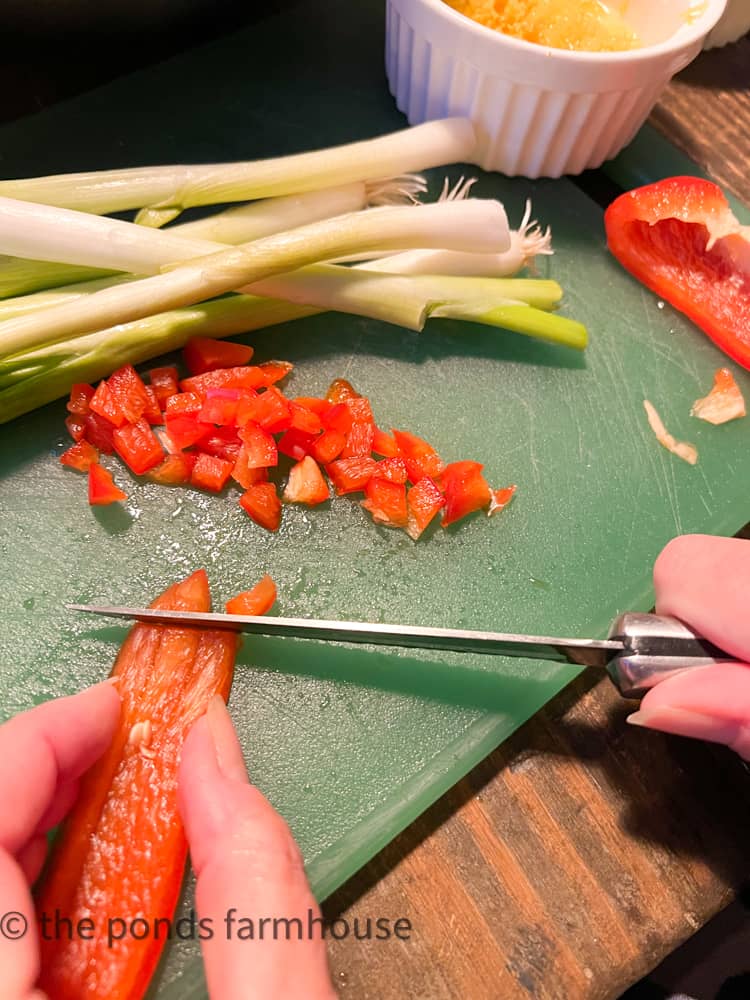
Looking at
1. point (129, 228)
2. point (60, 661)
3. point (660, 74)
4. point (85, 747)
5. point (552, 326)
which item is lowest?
point (60, 661)

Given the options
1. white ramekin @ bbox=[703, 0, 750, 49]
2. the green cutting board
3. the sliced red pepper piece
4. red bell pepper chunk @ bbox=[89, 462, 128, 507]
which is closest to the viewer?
the sliced red pepper piece

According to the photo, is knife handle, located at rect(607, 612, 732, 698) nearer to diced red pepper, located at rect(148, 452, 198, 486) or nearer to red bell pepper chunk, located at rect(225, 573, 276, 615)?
red bell pepper chunk, located at rect(225, 573, 276, 615)

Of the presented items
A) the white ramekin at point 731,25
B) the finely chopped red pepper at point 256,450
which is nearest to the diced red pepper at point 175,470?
the finely chopped red pepper at point 256,450

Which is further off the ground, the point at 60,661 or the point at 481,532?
the point at 481,532

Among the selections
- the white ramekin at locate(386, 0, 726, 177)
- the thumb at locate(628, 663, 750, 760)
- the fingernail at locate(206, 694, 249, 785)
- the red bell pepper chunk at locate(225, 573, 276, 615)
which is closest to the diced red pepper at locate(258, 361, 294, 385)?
the red bell pepper chunk at locate(225, 573, 276, 615)

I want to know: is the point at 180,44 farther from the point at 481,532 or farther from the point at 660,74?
the point at 481,532

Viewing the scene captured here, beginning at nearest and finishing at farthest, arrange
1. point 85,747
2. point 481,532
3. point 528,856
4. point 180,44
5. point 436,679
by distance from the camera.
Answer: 1. point 85,747
2. point 528,856
3. point 436,679
4. point 481,532
5. point 180,44

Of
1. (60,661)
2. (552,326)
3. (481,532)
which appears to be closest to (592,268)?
Answer: (552,326)
